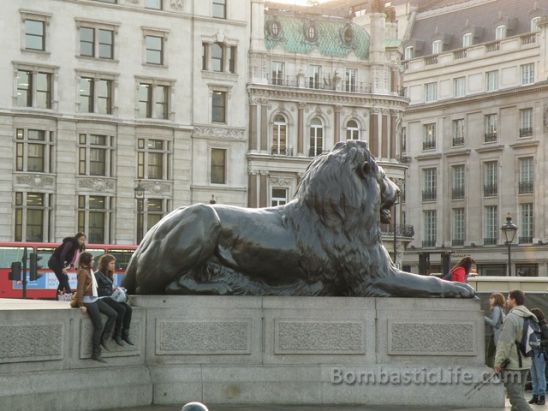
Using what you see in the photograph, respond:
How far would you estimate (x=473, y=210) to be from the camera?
3381 inches

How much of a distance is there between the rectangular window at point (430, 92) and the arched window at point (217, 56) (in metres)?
24.1

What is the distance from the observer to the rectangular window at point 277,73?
72062mm

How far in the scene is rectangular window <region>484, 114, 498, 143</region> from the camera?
84562mm

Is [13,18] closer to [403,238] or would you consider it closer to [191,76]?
[191,76]

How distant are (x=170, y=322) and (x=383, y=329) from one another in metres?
2.40

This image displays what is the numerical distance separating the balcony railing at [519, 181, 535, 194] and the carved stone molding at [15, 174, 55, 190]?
34.1 m

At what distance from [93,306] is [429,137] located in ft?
257

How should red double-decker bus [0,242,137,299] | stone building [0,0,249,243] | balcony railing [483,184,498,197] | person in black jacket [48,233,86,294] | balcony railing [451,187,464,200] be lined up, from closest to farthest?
1. person in black jacket [48,233,86,294]
2. red double-decker bus [0,242,137,299]
3. stone building [0,0,249,243]
4. balcony railing [483,184,498,197]
5. balcony railing [451,187,464,200]

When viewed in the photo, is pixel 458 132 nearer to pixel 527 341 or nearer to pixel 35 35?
pixel 35 35

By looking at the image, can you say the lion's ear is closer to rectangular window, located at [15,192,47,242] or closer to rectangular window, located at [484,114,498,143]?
rectangular window, located at [15,192,47,242]

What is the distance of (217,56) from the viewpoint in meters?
69.5

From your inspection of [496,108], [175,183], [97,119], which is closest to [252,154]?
[175,183]

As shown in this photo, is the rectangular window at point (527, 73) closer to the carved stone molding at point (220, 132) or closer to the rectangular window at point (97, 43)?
the carved stone molding at point (220, 132)

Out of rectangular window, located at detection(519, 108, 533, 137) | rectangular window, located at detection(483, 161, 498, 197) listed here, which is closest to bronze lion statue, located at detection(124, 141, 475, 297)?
rectangular window, located at detection(519, 108, 533, 137)
